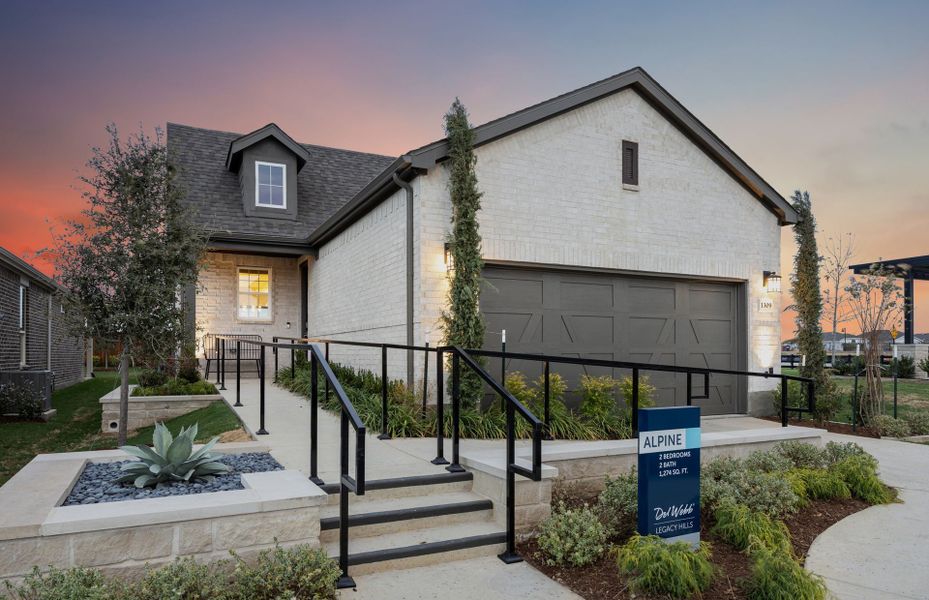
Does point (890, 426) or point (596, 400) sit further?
point (890, 426)

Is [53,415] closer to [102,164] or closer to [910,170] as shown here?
[102,164]

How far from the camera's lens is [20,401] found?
12227 millimetres

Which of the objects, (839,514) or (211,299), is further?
(211,299)

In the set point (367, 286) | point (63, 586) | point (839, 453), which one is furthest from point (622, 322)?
point (63, 586)

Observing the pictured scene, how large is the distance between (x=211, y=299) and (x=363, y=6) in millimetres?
7658

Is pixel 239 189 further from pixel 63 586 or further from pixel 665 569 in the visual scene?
pixel 665 569

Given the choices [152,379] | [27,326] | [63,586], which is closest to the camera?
[63,586]

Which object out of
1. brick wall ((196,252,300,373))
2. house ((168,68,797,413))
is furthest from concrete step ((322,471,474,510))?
brick wall ((196,252,300,373))

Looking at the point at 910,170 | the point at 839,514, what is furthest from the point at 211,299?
the point at 910,170

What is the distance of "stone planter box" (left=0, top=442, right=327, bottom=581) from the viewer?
3361 millimetres

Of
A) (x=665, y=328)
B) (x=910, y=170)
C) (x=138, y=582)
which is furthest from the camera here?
(x=910, y=170)

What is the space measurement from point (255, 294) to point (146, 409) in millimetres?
4936

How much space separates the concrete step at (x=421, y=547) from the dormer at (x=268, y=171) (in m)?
12.3

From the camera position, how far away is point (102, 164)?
7766mm
